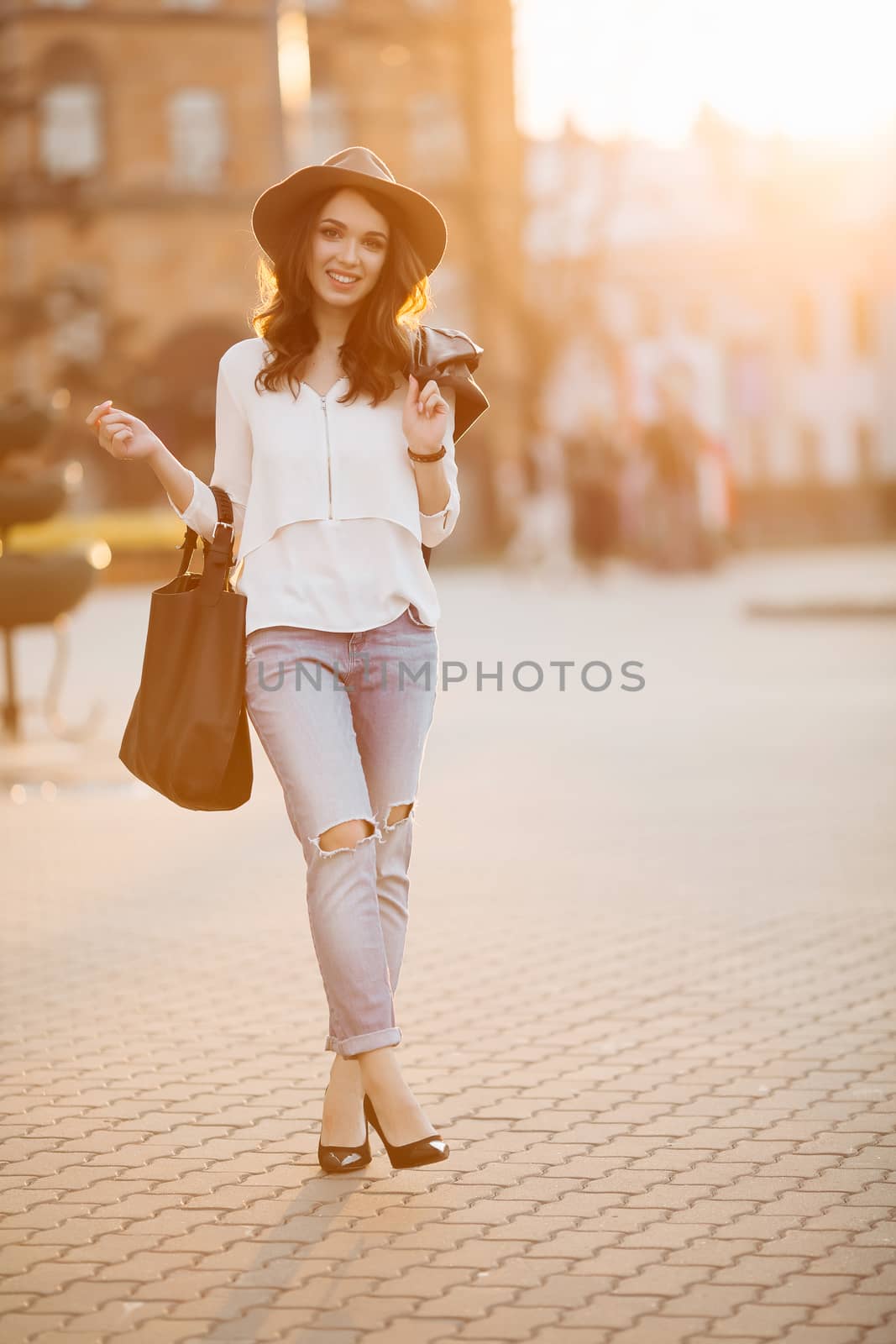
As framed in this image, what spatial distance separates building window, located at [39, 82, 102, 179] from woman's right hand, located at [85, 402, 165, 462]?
4186 centimetres

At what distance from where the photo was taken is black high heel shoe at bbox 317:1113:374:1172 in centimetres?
480

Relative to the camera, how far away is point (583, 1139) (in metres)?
5.03

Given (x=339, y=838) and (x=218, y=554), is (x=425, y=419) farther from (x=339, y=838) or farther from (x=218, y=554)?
(x=339, y=838)

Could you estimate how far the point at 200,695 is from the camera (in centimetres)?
472

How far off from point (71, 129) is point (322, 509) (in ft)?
140

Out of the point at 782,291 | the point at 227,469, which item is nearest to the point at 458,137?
the point at 782,291

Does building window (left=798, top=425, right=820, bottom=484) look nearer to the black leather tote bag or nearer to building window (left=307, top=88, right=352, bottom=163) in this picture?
building window (left=307, top=88, right=352, bottom=163)

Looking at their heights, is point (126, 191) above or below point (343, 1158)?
above

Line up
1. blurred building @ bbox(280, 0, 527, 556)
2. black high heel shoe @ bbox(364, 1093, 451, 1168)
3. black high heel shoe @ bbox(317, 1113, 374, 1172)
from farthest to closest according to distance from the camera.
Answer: blurred building @ bbox(280, 0, 527, 556)
black high heel shoe @ bbox(317, 1113, 374, 1172)
black high heel shoe @ bbox(364, 1093, 451, 1168)

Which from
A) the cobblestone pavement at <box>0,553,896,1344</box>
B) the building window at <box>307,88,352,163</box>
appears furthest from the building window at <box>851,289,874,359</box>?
the cobblestone pavement at <box>0,553,896,1344</box>

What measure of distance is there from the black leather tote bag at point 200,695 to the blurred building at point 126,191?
39.2m

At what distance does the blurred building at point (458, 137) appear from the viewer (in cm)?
4684

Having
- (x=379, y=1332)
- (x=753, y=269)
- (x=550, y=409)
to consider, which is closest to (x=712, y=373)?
(x=753, y=269)

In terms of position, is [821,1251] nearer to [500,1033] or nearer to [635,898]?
[500,1033]
